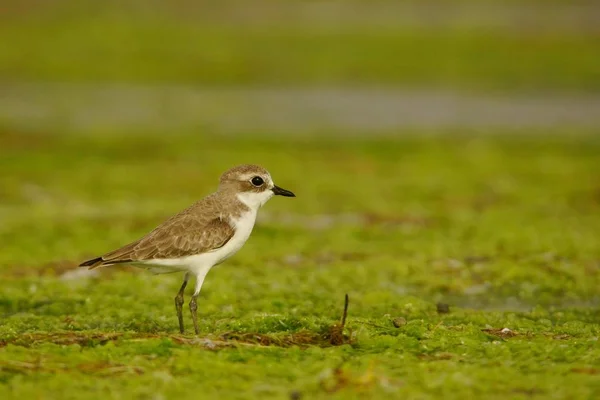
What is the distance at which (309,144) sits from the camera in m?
35.6

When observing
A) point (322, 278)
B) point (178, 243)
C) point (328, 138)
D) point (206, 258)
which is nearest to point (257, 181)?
point (206, 258)

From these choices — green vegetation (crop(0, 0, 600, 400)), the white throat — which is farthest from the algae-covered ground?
the white throat

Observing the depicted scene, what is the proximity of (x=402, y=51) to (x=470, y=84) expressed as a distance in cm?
1160

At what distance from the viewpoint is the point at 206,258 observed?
485 inches

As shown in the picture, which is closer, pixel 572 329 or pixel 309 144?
pixel 572 329

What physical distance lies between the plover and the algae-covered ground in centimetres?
93

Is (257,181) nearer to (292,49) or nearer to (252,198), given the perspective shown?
(252,198)

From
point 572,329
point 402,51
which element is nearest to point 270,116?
point 402,51

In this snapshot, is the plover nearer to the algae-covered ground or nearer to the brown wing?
the brown wing

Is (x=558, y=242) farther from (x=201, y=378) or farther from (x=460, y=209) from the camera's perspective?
(x=201, y=378)

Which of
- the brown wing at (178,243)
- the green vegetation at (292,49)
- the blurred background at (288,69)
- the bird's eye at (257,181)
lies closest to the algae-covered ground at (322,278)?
the brown wing at (178,243)

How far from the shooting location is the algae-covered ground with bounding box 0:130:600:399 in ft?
32.9

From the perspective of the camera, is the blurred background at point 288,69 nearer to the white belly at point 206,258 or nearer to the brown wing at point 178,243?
the white belly at point 206,258

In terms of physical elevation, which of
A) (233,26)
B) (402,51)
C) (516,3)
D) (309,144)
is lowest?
(309,144)
